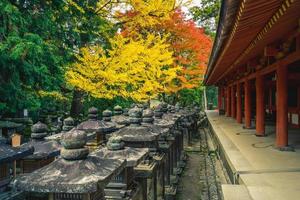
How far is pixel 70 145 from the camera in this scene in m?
3.44

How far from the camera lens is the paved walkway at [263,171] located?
17.6 feet

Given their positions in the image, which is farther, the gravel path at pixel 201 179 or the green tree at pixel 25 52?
the gravel path at pixel 201 179

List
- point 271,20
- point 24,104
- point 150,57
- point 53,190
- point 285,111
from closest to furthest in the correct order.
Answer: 1. point 53,190
2. point 271,20
3. point 285,111
4. point 24,104
5. point 150,57

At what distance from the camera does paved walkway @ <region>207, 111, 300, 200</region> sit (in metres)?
5.35

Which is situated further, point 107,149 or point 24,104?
point 24,104

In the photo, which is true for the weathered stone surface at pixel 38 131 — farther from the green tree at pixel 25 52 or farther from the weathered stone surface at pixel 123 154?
the green tree at pixel 25 52

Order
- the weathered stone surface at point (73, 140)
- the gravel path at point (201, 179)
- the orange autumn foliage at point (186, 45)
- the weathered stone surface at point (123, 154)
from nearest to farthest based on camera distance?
the weathered stone surface at point (73, 140) → the weathered stone surface at point (123, 154) → the gravel path at point (201, 179) → the orange autumn foliage at point (186, 45)

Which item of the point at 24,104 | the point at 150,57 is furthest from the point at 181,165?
the point at 24,104

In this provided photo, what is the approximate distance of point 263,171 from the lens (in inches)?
266

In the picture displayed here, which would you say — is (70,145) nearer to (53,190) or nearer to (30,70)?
(53,190)

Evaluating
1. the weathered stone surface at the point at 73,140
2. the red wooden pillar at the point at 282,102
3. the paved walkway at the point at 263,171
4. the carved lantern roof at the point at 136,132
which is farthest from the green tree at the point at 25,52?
the red wooden pillar at the point at 282,102

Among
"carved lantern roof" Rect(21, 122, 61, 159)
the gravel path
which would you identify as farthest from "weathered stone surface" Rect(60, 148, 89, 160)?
Result: the gravel path

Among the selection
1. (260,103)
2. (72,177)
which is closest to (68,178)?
(72,177)

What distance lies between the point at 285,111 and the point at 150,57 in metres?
5.77
